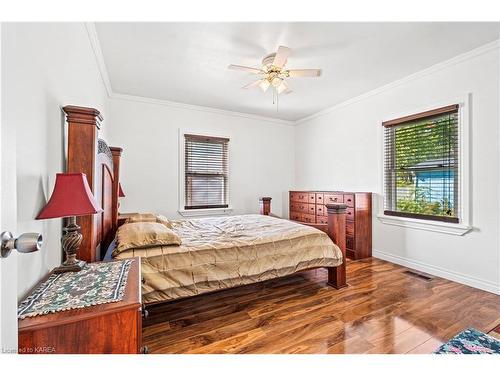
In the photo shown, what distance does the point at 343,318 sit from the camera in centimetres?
200

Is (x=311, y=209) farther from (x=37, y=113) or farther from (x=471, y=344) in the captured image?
(x=37, y=113)

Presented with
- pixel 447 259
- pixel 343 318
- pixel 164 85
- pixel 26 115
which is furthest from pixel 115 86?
pixel 447 259

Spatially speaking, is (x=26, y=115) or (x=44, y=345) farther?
(x=26, y=115)

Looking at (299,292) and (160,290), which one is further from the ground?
(160,290)

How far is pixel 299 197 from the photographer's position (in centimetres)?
480

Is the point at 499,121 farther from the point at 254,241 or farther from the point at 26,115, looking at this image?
the point at 26,115

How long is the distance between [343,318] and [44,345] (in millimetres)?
2008

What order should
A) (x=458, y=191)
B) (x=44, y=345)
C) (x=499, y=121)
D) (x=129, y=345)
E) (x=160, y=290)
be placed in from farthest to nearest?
(x=458, y=191), (x=499, y=121), (x=160, y=290), (x=129, y=345), (x=44, y=345)

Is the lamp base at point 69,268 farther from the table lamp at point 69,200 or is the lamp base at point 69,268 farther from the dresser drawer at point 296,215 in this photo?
the dresser drawer at point 296,215

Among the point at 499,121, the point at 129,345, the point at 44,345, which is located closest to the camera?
the point at 44,345

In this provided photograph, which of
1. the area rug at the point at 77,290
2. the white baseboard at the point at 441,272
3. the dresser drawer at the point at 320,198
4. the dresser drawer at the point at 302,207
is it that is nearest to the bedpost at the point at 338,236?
the white baseboard at the point at 441,272

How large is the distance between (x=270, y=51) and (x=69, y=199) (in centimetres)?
234

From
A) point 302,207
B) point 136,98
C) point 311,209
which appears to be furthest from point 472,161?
point 136,98

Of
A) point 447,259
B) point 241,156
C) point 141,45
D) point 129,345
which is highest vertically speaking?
point 141,45
